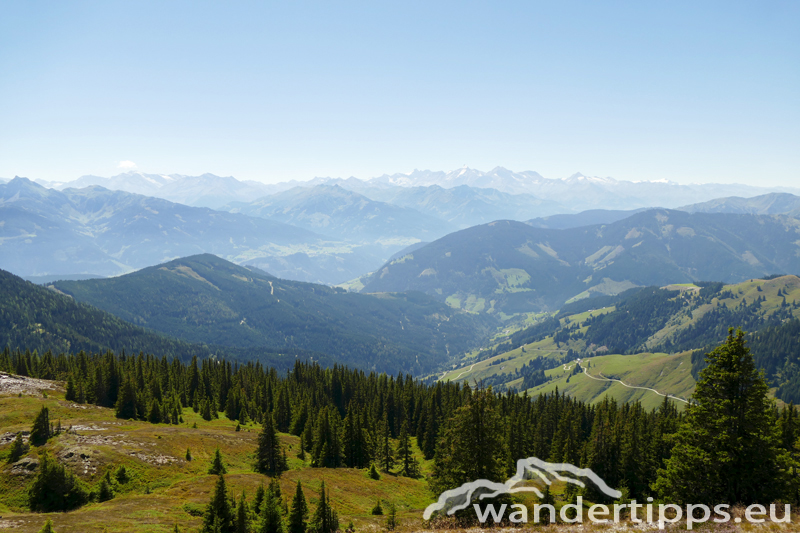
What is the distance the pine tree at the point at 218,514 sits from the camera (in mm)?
37250

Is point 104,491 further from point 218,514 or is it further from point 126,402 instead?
point 126,402

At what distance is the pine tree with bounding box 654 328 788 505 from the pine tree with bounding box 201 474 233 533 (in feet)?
125

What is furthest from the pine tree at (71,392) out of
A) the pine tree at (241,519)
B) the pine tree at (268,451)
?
the pine tree at (241,519)

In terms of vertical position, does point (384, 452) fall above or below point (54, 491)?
below

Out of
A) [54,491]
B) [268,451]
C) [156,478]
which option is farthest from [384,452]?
[54,491]

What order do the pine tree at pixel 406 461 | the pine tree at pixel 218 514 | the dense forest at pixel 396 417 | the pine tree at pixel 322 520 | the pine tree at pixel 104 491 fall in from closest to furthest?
the pine tree at pixel 218 514 → the dense forest at pixel 396 417 → the pine tree at pixel 322 520 → the pine tree at pixel 104 491 → the pine tree at pixel 406 461

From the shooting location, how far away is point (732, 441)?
1231 inches

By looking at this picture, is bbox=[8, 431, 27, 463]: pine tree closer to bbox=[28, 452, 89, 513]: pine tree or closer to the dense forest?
bbox=[28, 452, 89, 513]: pine tree

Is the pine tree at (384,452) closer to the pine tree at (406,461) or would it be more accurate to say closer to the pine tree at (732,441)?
the pine tree at (406,461)

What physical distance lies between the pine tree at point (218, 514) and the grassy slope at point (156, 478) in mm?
4327

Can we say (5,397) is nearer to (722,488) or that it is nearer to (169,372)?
Answer: (169,372)

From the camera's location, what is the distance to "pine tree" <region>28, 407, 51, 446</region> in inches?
2201

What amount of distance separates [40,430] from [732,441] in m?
76.7

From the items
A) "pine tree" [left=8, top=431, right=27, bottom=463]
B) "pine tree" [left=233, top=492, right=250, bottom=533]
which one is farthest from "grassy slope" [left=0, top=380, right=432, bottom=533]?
"pine tree" [left=233, top=492, right=250, bottom=533]
